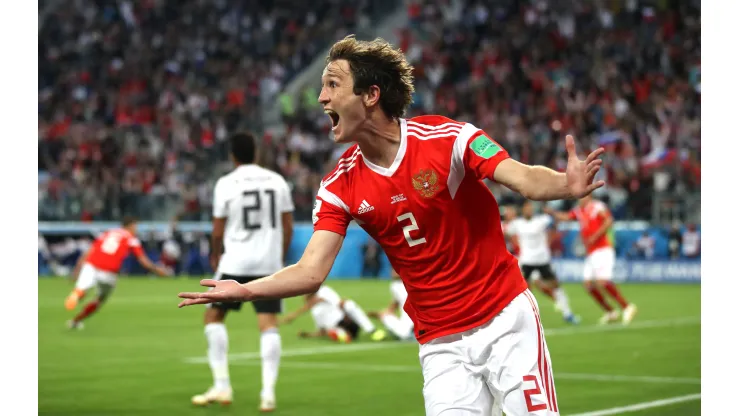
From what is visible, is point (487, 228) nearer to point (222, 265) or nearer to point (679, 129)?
point (222, 265)

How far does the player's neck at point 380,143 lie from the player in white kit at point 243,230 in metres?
5.28

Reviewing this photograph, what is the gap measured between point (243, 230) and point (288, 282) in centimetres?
558

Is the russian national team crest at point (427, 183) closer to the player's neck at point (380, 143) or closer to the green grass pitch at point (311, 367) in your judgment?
the player's neck at point (380, 143)

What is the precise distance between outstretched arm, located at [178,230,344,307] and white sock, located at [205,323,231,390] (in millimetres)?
5180

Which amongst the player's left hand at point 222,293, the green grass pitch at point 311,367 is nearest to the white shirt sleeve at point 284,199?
the green grass pitch at point 311,367

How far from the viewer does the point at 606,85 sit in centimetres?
3191

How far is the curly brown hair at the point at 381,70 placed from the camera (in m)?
4.98

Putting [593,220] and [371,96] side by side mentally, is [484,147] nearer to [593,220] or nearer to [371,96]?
[371,96]

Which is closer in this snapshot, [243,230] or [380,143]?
[380,143]

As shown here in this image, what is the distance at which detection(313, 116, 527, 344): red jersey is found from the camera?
4.86 metres

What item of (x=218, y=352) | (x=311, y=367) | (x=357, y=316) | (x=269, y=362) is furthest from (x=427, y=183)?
(x=357, y=316)

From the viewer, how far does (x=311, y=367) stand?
42.7ft
